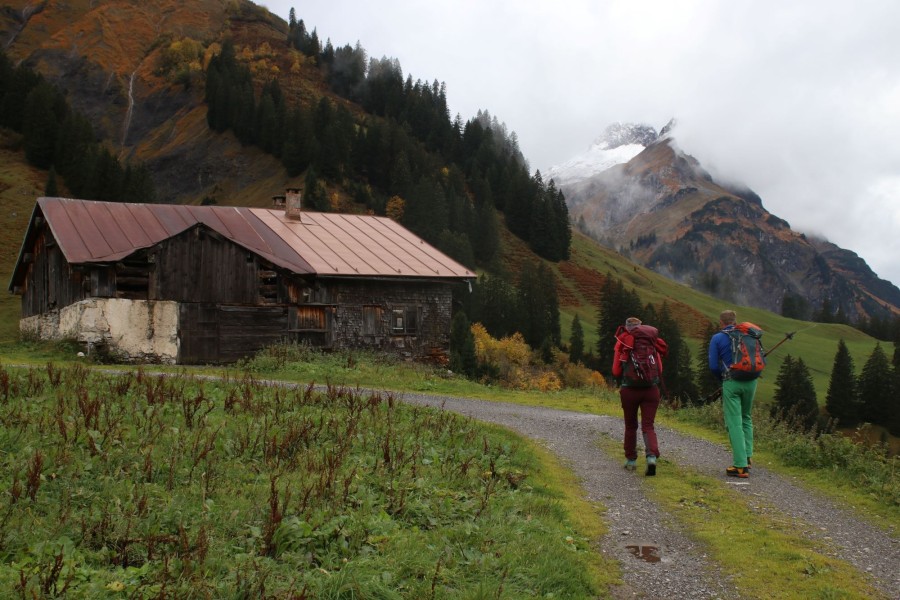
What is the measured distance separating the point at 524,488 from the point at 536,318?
234ft

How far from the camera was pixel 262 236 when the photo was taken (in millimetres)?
30312

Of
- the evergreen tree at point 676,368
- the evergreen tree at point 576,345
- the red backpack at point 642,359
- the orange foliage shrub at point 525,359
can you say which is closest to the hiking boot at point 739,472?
the red backpack at point 642,359

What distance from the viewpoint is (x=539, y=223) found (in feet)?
368

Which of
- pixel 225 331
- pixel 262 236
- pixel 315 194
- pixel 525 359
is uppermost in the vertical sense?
pixel 315 194

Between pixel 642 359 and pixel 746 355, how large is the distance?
1.40 meters

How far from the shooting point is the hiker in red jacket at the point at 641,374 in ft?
32.7

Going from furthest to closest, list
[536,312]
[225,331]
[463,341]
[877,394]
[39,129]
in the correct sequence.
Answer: [877,394], [536,312], [39,129], [463,341], [225,331]

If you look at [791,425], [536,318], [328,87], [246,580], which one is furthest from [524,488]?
[328,87]

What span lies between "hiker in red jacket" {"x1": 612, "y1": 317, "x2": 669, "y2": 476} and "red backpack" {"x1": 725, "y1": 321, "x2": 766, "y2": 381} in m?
0.95

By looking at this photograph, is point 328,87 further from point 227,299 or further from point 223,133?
point 227,299

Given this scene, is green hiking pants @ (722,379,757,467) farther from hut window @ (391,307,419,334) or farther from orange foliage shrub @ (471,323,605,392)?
orange foliage shrub @ (471,323,605,392)

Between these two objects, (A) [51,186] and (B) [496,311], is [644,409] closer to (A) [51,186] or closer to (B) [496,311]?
(A) [51,186]

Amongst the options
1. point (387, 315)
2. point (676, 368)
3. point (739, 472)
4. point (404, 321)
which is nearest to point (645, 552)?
point (739, 472)

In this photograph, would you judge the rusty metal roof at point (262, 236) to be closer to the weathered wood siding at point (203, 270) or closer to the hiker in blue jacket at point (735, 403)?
the weathered wood siding at point (203, 270)
